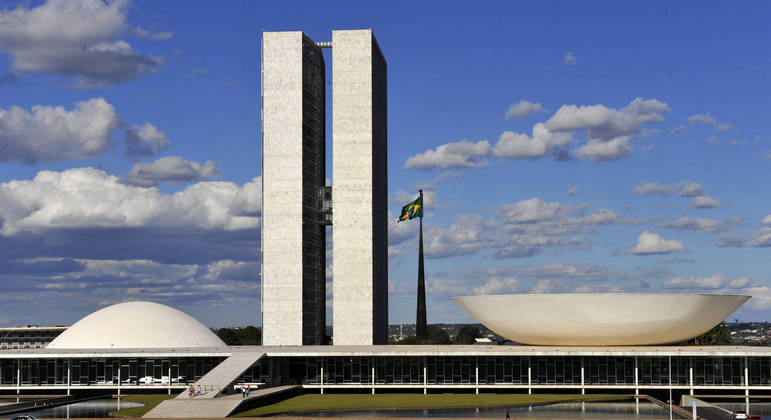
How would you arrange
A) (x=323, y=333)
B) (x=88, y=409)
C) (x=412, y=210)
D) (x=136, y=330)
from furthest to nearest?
(x=412, y=210)
(x=323, y=333)
(x=136, y=330)
(x=88, y=409)

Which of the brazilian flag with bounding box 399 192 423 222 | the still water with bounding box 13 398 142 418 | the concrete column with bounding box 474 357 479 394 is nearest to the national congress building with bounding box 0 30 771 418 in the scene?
the concrete column with bounding box 474 357 479 394

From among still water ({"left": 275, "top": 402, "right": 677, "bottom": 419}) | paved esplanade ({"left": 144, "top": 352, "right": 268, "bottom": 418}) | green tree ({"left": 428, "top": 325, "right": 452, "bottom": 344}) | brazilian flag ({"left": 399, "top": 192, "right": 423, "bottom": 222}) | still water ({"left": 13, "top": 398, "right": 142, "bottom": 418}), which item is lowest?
green tree ({"left": 428, "top": 325, "right": 452, "bottom": 344})

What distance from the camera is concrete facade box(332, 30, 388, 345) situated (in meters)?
87.6

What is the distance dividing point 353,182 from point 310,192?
4.57 metres

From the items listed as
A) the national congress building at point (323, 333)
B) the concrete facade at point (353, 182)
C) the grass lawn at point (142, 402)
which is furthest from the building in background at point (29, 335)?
the grass lawn at point (142, 402)

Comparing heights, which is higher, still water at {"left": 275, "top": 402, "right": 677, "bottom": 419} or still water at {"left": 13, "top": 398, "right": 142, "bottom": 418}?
still water at {"left": 275, "top": 402, "right": 677, "bottom": 419}

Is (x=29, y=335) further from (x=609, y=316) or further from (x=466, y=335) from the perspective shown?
(x=609, y=316)

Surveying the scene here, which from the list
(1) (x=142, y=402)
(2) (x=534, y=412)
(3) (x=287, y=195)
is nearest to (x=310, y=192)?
(3) (x=287, y=195)

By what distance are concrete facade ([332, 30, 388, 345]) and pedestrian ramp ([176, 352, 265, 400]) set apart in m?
19.2

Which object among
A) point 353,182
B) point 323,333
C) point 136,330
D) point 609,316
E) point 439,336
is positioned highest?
point 353,182

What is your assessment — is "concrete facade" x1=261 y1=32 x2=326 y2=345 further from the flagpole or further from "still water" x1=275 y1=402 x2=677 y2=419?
"still water" x1=275 y1=402 x2=677 y2=419

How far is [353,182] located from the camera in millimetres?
88500

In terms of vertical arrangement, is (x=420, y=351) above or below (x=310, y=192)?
below

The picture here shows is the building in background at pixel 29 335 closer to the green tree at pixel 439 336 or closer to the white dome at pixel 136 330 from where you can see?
the green tree at pixel 439 336
